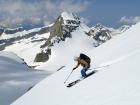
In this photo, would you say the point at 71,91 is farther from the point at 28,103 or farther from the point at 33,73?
the point at 33,73

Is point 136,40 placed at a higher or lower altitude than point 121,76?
higher

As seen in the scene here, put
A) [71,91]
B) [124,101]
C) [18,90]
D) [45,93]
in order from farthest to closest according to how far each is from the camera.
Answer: [18,90] → [45,93] → [71,91] → [124,101]

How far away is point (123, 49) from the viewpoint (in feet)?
96.7

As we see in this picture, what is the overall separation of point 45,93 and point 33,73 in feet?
414

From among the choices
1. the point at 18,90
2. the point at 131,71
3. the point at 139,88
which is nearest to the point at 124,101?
the point at 139,88

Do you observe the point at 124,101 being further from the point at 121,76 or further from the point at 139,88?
the point at 121,76

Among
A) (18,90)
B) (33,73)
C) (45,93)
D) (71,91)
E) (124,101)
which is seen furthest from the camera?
(33,73)

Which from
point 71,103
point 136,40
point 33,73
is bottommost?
→ point 71,103

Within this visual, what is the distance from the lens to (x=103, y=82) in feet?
66.7

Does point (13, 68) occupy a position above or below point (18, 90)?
above

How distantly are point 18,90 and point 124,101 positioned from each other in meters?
106

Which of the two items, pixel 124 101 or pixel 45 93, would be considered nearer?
pixel 124 101

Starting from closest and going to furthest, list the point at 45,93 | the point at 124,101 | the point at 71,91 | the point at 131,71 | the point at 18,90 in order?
the point at 124,101, the point at 131,71, the point at 71,91, the point at 45,93, the point at 18,90

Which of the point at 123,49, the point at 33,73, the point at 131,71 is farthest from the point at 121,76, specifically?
the point at 33,73
